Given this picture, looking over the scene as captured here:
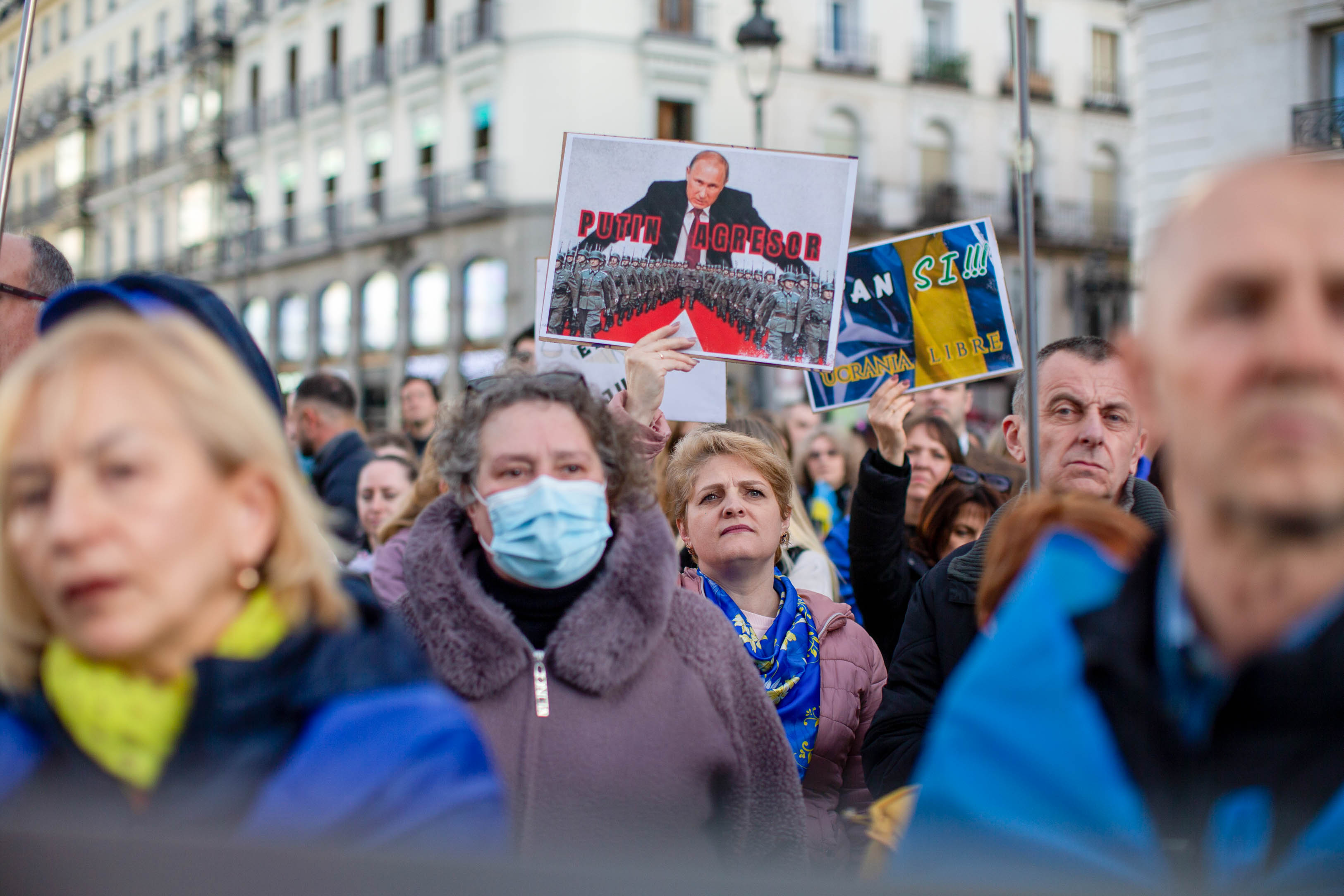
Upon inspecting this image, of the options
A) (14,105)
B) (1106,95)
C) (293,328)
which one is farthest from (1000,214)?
(14,105)

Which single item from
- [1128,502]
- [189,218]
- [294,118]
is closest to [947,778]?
[1128,502]

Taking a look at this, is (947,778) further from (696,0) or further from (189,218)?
(189,218)

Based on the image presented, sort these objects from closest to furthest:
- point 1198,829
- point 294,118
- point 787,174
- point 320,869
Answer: point 320,869 < point 1198,829 < point 787,174 < point 294,118

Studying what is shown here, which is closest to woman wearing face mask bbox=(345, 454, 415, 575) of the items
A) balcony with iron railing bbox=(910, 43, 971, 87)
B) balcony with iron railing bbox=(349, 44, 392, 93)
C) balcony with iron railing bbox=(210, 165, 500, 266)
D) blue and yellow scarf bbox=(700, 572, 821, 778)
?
blue and yellow scarf bbox=(700, 572, 821, 778)

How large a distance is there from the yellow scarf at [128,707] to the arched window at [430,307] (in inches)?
1052

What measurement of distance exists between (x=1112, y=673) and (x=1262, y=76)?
1575cm

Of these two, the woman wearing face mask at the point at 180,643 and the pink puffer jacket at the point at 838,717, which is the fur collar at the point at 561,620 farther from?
Answer: the woman wearing face mask at the point at 180,643

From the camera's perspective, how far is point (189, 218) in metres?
37.2

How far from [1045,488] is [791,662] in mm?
1052

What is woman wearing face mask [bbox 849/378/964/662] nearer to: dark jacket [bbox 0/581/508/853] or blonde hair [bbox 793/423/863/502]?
dark jacket [bbox 0/581/508/853]

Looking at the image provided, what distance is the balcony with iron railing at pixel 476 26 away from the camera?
2606 cm

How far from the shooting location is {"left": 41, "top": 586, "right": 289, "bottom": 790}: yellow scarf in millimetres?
→ 1253

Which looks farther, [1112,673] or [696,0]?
[696,0]

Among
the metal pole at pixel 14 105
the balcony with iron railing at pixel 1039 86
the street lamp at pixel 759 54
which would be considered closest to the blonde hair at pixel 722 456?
the metal pole at pixel 14 105
